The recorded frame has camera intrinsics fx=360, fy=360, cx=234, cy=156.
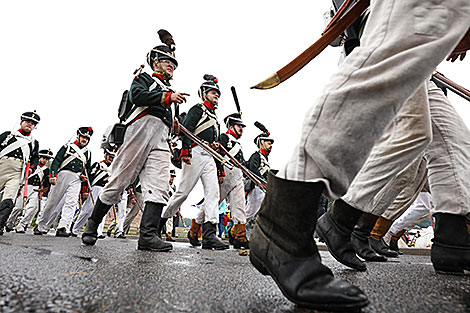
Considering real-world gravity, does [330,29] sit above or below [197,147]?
above

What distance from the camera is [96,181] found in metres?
9.48

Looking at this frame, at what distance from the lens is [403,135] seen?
6.46 ft

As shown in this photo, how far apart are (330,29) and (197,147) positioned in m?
4.08

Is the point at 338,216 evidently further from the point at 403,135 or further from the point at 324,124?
the point at 324,124

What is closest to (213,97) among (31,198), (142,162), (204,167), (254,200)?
(204,167)

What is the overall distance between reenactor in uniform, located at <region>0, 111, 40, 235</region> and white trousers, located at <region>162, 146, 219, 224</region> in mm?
2423

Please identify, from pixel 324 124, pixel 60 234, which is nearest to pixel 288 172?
pixel 324 124

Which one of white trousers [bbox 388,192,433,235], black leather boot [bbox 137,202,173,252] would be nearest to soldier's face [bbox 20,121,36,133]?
black leather boot [bbox 137,202,173,252]

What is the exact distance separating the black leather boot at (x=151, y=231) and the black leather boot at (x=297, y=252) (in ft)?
8.09

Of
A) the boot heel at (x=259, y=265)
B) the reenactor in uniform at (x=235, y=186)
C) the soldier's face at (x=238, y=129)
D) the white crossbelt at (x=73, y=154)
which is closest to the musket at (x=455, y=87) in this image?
the boot heel at (x=259, y=265)

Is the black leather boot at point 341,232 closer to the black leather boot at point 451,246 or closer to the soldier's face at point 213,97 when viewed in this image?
the black leather boot at point 451,246

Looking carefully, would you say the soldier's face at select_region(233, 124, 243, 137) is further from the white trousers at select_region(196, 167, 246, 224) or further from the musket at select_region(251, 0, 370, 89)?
the musket at select_region(251, 0, 370, 89)

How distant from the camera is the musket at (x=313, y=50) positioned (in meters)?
1.45

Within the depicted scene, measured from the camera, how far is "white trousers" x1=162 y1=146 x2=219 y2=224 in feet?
17.1
